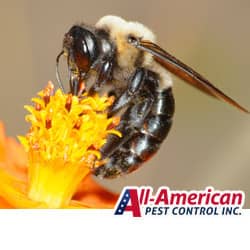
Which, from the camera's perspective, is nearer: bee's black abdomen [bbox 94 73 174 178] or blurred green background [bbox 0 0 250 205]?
bee's black abdomen [bbox 94 73 174 178]

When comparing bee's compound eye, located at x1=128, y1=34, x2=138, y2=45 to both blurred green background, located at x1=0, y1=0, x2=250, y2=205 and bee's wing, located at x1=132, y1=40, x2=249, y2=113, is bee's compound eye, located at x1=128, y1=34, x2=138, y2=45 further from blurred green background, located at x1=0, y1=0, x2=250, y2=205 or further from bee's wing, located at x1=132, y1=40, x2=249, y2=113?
blurred green background, located at x1=0, y1=0, x2=250, y2=205

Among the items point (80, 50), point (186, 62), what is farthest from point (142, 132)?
point (186, 62)

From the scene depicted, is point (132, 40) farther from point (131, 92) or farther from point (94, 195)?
point (94, 195)

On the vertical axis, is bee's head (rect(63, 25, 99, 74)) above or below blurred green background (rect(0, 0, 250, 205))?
below

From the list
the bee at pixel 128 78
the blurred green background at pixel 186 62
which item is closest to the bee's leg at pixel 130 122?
the bee at pixel 128 78

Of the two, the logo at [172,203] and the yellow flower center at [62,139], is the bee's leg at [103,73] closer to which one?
the yellow flower center at [62,139]

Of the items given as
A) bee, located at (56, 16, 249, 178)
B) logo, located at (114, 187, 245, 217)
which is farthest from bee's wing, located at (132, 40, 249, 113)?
logo, located at (114, 187, 245, 217)

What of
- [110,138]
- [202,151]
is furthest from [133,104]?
[202,151]
